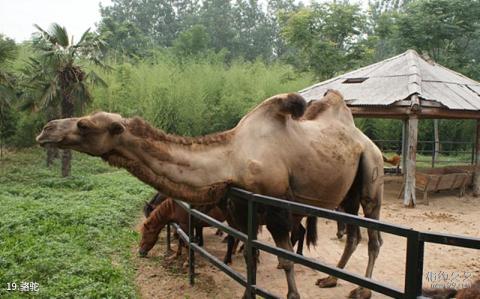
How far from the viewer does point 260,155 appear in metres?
3.34

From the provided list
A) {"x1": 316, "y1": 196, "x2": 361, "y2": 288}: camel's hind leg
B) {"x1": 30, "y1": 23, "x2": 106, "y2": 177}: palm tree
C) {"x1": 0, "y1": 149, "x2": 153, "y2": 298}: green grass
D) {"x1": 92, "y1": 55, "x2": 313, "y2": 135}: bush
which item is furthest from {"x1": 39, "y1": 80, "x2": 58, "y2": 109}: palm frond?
{"x1": 316, "y1": 196, "x2": 361, "y2": 288}: camel's hind leg

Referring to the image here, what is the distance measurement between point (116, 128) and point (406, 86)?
27.6 feet

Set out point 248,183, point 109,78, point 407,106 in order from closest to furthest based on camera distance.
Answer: point 248,183 < point 407,106 < point 109,78

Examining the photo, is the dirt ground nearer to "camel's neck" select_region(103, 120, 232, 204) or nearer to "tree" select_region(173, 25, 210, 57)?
"camel's neck" select_region(103, 120, 232, 204)

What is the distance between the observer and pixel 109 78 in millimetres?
16609

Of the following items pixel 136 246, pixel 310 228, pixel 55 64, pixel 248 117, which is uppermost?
pixel 55 64

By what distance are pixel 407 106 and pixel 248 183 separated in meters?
6.91

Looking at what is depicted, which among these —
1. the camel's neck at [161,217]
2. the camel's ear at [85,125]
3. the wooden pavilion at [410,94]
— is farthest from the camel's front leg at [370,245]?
the wooden pavilion at [410,94]

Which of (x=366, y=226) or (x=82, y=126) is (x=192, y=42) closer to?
(x=82, y=126)

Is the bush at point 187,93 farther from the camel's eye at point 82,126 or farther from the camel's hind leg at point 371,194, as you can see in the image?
the camel's eye at point 82,126

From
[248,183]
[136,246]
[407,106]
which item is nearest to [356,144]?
[248,183]

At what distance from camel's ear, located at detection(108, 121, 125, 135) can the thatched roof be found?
7.58 m

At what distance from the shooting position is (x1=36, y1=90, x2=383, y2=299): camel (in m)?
2.88

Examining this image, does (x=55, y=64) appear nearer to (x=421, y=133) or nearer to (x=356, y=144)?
(x=356, y=144)
